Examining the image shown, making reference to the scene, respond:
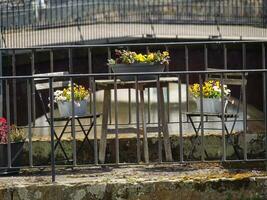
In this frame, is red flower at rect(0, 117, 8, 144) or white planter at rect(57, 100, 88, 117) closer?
red flower at rect(0, 117, 8, 144)

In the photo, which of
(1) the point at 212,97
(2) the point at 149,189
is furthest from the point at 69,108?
(2) the point at 149,189

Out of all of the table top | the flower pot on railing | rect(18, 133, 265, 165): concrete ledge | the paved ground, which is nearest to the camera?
the paved ground

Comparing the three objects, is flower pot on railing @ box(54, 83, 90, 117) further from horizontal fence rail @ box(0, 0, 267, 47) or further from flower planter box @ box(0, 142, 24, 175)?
horizontal fence rail @ box(0, 0, 267, 47)

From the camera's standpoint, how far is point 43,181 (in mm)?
6805

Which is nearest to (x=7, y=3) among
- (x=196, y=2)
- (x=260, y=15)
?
(x=196, y=2)

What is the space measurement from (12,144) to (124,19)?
43.2 ft

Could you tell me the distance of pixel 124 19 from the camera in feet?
67.1

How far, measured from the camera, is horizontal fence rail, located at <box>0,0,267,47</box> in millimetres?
18594

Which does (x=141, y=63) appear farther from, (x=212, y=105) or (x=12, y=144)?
(x=12, y=144)

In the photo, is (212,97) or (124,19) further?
(124,19)

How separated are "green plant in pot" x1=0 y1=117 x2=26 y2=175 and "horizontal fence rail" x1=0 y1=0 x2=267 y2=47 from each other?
32.9 feet

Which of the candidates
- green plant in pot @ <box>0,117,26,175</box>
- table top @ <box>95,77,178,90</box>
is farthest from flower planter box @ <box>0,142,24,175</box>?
table top @ <box>95,77,178,90</box>

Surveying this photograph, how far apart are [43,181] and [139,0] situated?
591 inches

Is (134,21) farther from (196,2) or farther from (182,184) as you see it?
(182,184)
